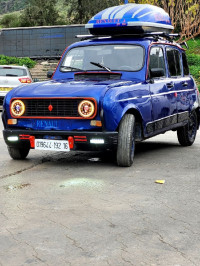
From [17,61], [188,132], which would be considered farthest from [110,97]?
[17,61]

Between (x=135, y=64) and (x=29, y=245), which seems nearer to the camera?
(x=29, y=245)

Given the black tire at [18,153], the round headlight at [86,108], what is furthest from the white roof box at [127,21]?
the black tire at [18,153]

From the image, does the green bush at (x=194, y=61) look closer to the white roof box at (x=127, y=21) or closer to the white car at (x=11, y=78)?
the white car at (x=11, y=78)

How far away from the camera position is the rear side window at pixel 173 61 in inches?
403

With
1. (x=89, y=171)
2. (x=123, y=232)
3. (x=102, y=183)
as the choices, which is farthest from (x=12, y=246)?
(x=89, y=171)

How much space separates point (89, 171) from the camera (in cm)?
802

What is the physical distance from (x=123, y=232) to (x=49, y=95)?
3.57 m

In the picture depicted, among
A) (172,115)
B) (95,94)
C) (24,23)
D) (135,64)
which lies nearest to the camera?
(95,94)

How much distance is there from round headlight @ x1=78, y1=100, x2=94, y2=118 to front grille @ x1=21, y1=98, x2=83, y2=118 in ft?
0.22

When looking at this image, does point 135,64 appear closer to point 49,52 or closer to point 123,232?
point 123,232

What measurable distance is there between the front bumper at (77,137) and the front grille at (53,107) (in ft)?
0.83

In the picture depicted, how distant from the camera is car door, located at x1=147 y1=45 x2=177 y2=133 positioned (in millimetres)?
9070

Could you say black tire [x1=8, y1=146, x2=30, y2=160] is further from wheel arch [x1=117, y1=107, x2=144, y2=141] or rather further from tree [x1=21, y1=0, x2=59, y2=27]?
tree [x1=21, y1=0, x2=59, y2=27]

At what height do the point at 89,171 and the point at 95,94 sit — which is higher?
the point at 95,94
